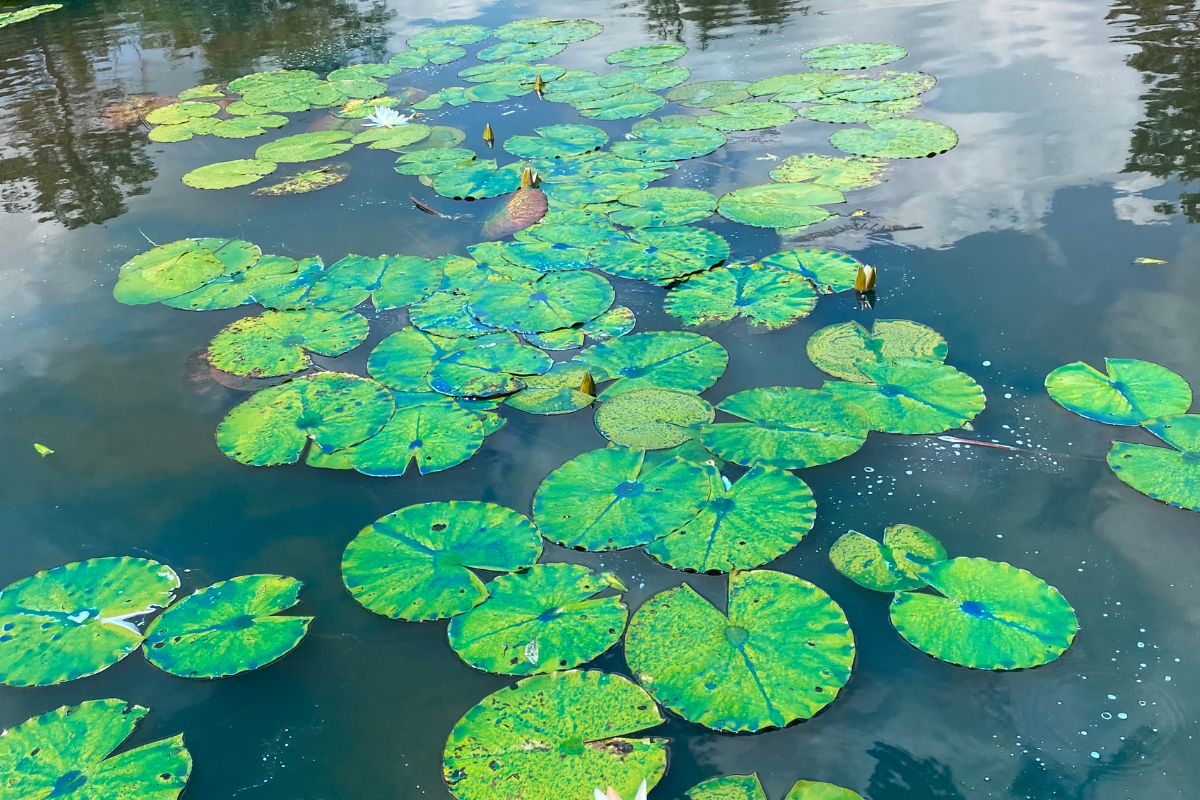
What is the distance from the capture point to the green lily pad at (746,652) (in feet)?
6.43

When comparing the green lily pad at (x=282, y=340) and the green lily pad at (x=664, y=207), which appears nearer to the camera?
the green lily pad at (x=282, y=340)

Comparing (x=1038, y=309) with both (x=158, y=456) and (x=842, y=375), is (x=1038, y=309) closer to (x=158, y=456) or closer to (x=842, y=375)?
(x=842, y=375)

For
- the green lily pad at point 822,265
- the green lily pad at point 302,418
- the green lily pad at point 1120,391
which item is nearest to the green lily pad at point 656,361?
the green lily pad at point 822,265

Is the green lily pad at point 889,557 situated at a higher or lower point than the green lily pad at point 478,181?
lower

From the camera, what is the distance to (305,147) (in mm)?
5570

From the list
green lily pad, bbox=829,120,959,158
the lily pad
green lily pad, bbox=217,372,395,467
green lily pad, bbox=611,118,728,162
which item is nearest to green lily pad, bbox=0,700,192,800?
green lily pad, bbox=217,372,395,467

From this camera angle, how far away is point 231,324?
375 centimetres

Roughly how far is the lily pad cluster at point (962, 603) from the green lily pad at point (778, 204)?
7.12 feet

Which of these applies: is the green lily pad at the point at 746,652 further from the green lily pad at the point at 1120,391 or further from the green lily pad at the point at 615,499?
the green lily pad at the point at 1120,391

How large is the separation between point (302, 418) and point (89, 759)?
4.51 ft

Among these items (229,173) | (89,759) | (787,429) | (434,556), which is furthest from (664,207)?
(89,759)

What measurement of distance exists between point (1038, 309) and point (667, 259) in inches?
64.9

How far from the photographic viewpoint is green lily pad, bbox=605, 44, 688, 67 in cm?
657

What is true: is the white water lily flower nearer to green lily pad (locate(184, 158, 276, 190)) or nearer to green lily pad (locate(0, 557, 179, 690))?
green lily pad (locate(0, 557, 179, 690))
